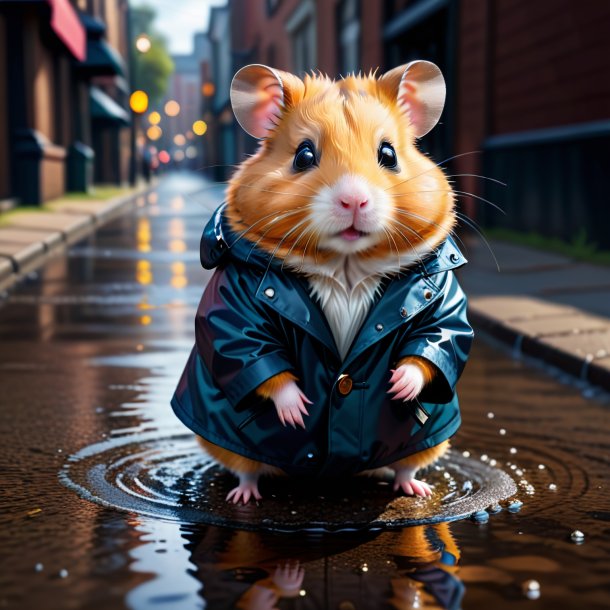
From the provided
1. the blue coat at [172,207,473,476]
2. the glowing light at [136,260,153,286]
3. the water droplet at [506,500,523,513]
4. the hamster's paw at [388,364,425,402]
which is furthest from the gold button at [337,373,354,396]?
the glowing light at [136,260,153,286]

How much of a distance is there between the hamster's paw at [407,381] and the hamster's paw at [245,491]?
62 centimetres

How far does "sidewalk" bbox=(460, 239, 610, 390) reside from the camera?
7129 mm

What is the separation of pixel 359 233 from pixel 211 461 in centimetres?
147

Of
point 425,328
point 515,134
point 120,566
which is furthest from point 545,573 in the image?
point 515,134

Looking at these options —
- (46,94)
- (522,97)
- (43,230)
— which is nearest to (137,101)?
(46,94)

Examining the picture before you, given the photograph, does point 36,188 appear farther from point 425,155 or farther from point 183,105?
point 183,105

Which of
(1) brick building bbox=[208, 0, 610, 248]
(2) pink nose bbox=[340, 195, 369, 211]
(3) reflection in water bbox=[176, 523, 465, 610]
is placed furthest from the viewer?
(1) brick building bbox=[208, 0, 610, 248]

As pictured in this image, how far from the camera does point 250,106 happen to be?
3865mm

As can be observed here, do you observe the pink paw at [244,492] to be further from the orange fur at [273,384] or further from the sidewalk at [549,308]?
the sidewalk at [549,308]

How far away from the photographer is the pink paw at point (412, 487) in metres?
4.17

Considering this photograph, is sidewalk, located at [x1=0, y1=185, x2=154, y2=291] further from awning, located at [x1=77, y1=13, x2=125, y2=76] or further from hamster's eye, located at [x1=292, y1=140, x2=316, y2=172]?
hamster's eye, located at [x1=292, y1=140, x2=316, y2=172]

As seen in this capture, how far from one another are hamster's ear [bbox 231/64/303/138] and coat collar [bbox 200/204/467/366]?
1.11ft

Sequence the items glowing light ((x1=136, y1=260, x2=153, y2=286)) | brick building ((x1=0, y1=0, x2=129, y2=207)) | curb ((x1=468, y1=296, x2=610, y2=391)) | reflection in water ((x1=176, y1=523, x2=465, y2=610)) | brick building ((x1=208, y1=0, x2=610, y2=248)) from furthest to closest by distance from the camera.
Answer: brick building ((x1=0, y1=0, x2=129, y2=207)) < brick building ((x1=208, y1=0, x2=610, y2=248)) < glowing light ((x1=136, y1=260, x2=153, y2=286)) < curb ((x1=468, y1=296, x2=610, y2=391)) < reflection in water ((x1=176, y1=523, x2=465, y2=610))

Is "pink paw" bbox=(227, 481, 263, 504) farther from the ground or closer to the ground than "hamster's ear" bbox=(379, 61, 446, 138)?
closer to the ground
